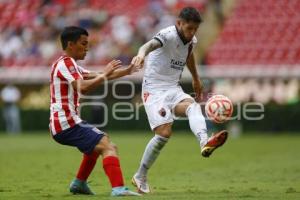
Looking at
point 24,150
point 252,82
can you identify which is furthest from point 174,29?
point 252,82

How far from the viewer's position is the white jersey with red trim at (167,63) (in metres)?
10.2

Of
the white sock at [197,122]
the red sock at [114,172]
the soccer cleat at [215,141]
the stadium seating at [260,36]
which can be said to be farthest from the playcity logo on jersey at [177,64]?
the stadium seating at [260,36]

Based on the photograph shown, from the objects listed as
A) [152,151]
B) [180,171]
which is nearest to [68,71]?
[152,151]

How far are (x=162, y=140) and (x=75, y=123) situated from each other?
4.39 ft

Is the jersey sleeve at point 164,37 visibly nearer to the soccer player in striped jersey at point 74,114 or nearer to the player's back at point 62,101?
the soccer player in striped jersey at point 74,114

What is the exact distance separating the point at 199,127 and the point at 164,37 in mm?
1329

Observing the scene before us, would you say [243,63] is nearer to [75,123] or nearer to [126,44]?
[126,44]

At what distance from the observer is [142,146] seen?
68.8 ft

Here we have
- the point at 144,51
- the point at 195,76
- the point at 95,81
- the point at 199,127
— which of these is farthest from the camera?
the point at 195,76

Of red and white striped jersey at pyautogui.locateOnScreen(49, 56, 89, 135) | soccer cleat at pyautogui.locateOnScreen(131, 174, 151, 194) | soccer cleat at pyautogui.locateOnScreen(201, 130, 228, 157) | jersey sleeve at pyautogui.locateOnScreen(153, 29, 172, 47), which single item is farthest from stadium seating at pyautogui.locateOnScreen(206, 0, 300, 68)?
red and white striped jersey at pyautogui.locateOnScreen(49, 56, 89, 135)

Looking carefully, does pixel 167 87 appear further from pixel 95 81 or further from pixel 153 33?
pixel 153 33

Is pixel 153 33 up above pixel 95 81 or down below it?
above

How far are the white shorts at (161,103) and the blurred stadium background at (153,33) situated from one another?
15.1 m

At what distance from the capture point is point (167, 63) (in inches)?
407
